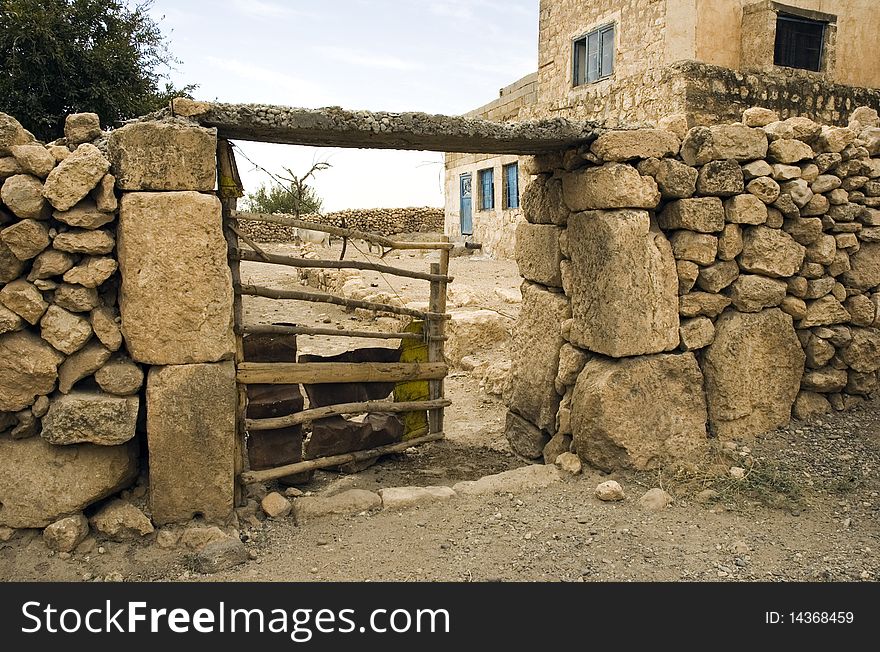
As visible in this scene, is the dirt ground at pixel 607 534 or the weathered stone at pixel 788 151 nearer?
the dirt ground at pixel 607 534

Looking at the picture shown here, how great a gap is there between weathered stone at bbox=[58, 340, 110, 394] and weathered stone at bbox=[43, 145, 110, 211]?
709mm

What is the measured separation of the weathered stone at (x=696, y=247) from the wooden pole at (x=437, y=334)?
1650 millimetres

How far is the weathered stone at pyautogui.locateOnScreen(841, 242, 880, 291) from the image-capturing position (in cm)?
473

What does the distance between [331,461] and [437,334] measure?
127 centimetres

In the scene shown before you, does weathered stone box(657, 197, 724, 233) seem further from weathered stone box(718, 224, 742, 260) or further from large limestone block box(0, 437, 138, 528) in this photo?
large limestone block box(0, 437, 138, 528)

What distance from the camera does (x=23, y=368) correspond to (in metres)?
3.42

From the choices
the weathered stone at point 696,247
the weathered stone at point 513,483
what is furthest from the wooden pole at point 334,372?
the weathered stone at point 696,247

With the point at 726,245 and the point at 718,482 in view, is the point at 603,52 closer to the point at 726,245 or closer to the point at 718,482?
the point at 726,245

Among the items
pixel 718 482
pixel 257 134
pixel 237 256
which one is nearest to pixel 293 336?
pixel 237 256

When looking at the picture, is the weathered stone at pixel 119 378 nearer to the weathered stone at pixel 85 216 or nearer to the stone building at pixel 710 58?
the weathered stone at pixel 85 216

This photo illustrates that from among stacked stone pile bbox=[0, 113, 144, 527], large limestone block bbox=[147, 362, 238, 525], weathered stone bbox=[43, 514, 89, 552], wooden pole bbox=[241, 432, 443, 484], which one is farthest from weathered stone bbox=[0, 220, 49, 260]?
wooden pole bbox=[241, 432, 443, 484]

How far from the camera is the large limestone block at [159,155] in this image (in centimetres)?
346

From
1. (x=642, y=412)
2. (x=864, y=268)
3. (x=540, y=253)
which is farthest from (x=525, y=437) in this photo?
(x=864, y=268)

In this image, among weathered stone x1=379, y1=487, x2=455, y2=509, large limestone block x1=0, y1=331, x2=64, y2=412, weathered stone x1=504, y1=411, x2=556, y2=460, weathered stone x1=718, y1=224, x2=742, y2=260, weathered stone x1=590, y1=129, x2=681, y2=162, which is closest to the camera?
large limestone block x1=0, y1=331, x2=64, y2=412
